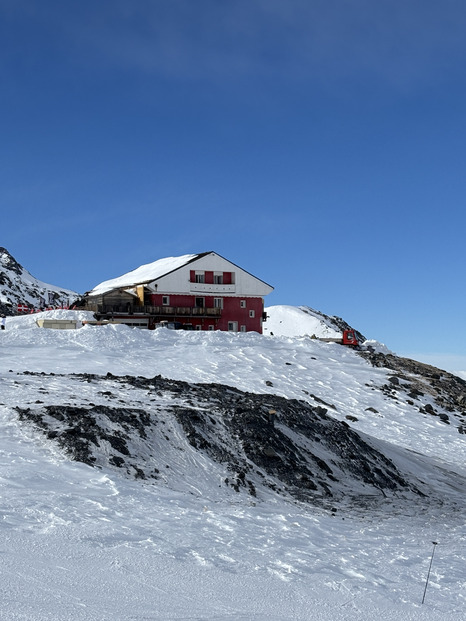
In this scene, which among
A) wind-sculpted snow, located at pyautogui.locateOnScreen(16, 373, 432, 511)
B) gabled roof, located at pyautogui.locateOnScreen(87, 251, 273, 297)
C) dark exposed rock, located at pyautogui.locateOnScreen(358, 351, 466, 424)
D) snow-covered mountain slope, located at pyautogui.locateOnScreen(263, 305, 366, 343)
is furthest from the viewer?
snow-covered mountain slope, located at pyautogui.locateOnScreen(263, 305, 366, 343)

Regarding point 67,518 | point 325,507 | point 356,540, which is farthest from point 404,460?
point 67,518

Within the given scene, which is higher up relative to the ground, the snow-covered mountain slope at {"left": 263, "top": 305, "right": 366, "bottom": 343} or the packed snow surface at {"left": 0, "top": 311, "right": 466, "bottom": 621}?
the snow-covered mountain slope at {"left": 263, "top": 305, "right": 366, "bottom": 343}

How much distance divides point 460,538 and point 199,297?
2104 inches

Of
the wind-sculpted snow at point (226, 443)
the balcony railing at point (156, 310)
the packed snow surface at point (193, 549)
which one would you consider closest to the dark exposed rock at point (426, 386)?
the packed snow surface at point (193, 549)

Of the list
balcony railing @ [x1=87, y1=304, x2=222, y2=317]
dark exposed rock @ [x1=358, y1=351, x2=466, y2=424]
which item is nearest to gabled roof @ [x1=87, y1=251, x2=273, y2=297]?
balcony railing @ [x1=87, y1=304, x2=222, y2=317]

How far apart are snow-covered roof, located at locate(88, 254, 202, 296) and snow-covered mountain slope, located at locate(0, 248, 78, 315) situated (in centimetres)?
2145

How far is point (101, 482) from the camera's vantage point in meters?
13.6

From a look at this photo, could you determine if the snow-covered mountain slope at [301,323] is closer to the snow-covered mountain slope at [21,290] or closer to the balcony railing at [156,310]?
the snow-covered mountain slope at [21,290]

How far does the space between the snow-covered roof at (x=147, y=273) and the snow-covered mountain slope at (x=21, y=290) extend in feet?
70.4

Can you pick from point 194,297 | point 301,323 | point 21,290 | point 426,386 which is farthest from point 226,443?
point 21,290

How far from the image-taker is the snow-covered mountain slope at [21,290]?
102438 millimetres

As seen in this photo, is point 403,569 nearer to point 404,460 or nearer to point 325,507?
point 325,507

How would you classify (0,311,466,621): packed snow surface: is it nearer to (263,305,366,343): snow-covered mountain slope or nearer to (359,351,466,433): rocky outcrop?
(359,351,466,433): rocky outcrop

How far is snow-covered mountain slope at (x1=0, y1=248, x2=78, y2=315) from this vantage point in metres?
102
